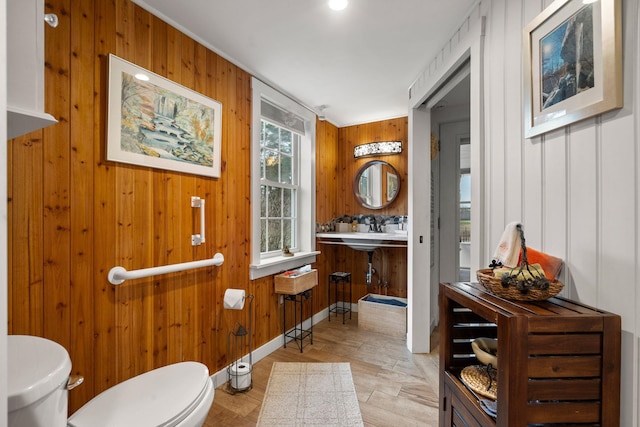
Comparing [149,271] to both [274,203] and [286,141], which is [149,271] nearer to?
[274,203]

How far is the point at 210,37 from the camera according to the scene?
1967 millimetres

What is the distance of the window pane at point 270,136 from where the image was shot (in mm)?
2818

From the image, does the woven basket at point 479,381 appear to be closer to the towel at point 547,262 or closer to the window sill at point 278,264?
the towel at point 547,262

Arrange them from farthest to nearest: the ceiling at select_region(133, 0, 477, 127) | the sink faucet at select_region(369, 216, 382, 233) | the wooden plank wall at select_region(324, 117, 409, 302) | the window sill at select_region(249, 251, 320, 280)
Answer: the sink faucet at select_region(369, 216, 382, 233)
the wooden plank wall at select_region(324, 117, 409, 302)
the window sill at select_region(249, 251, 320, 280)
the ceiling at select_region(133, 0, 477, 127)

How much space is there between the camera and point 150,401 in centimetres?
120

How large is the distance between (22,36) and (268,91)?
2.01 m

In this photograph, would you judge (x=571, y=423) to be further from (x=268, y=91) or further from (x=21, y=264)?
(x=268, y=91)

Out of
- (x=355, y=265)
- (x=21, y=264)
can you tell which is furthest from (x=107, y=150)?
(x=355, y=265)

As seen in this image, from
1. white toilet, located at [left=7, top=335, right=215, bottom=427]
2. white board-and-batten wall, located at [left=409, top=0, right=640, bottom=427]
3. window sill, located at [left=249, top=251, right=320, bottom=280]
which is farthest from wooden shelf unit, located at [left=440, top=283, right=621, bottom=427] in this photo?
window sill, located at [left=249, top=251, right=320, bottom=280]

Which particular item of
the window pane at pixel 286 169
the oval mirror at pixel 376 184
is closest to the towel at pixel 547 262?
the window pane at pixel 286 169

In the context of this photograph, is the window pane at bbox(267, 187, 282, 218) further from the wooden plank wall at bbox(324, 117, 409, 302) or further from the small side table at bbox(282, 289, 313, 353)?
the small side table at bbox(282, 289, 313, 353)

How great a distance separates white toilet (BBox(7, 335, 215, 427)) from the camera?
75cm

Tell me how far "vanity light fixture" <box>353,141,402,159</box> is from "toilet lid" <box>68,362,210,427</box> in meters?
2.91

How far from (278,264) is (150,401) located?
5.04 ft
